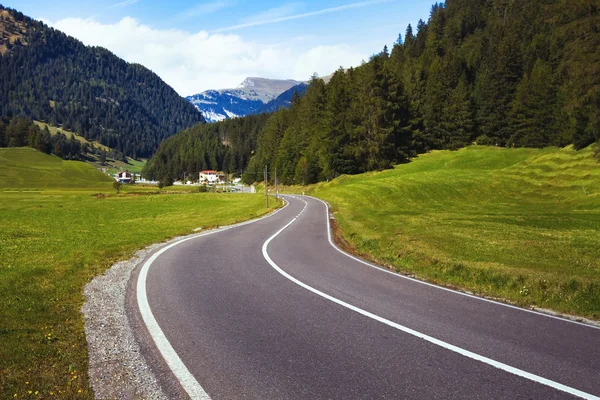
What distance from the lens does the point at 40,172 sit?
14162 cm

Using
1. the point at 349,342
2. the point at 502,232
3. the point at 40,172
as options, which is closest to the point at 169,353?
the point at 349,342

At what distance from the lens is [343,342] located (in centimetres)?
621

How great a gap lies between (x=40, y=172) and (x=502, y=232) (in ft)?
534

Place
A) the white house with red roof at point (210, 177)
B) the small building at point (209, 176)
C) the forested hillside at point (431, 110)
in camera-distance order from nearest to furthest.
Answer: the forested hillside at point (431, 110)
the small building at point (209, 176)
the white house with red roof at point (210, 177)

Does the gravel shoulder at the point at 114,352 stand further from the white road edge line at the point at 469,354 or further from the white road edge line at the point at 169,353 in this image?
the white road edge line at the point at 469,354

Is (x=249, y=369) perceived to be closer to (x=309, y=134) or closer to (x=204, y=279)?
(x=204, y=279)

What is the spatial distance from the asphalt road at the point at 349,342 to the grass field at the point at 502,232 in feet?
8.48

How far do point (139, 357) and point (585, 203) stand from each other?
137 ft

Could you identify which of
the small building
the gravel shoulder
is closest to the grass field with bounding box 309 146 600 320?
the gravel shoulder

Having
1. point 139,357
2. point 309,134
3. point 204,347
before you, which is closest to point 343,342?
point 204,347

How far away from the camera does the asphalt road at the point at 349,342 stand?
15.7ft

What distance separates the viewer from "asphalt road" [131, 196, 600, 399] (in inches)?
189

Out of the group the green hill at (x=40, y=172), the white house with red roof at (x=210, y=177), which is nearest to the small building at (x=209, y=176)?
the white house with red roof at (x=210, y=177)

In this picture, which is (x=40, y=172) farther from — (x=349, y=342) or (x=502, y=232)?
(x=349, y=342)
